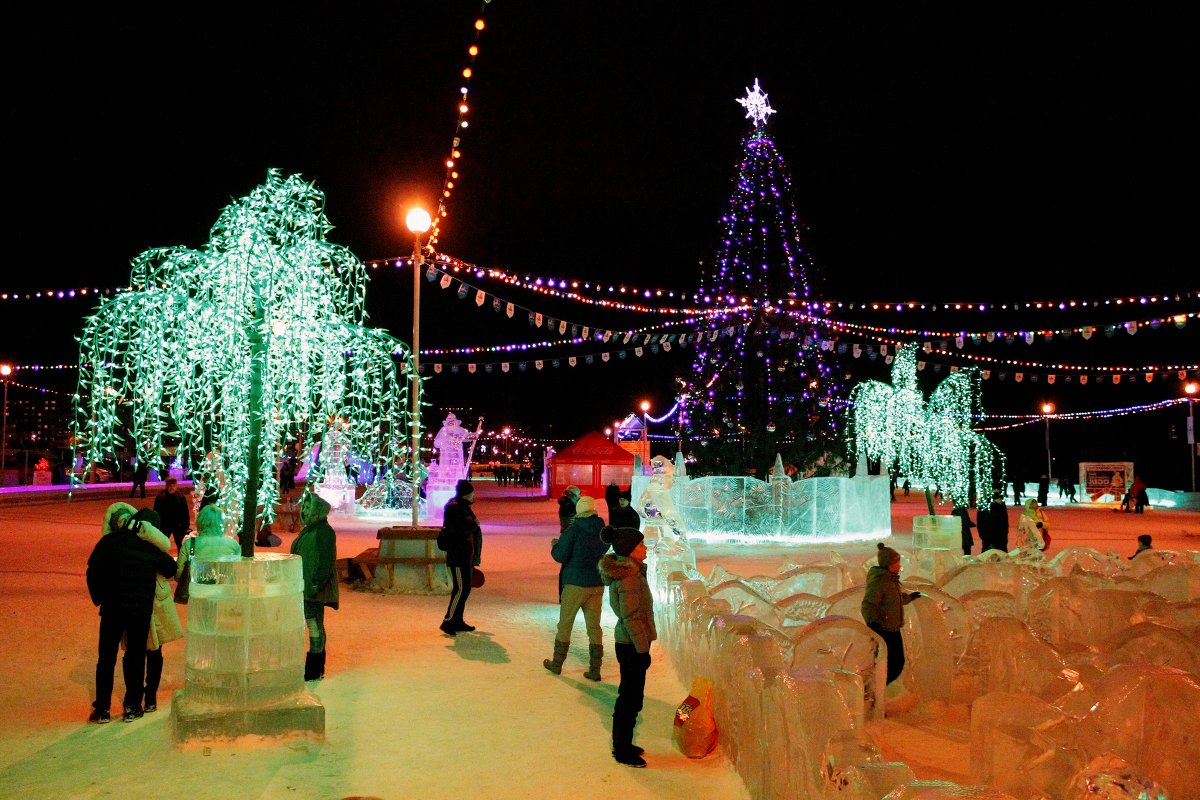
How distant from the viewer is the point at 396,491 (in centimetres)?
2953

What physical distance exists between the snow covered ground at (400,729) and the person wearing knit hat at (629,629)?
0.20 m

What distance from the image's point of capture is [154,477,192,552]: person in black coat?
13.5 metres

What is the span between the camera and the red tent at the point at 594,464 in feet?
128

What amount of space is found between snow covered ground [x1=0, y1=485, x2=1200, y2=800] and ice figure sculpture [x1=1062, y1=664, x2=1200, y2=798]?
1.44m

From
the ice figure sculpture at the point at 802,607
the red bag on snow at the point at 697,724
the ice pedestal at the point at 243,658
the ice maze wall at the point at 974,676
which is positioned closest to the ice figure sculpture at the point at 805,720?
the ice maze wall at the point at 974,676

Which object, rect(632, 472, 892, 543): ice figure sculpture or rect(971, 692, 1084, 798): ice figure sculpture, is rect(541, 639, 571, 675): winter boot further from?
rect(632, 472, 892, 543): ice figure sculpture

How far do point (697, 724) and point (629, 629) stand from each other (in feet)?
2.38

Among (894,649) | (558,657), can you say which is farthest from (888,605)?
(558,657)

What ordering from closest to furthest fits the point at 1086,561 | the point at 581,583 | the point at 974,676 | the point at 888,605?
the point at 888,605, the point at 974,676, the point at 581,583, the point at 1086,561

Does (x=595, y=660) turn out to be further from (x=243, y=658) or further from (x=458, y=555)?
(x=243, y=658)

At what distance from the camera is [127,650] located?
637cm

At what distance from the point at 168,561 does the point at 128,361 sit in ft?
5.84

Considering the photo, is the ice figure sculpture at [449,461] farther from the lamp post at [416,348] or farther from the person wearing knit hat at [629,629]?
the person wearing knit hat at [629,629]

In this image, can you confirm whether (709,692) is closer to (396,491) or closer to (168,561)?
(168,561)
